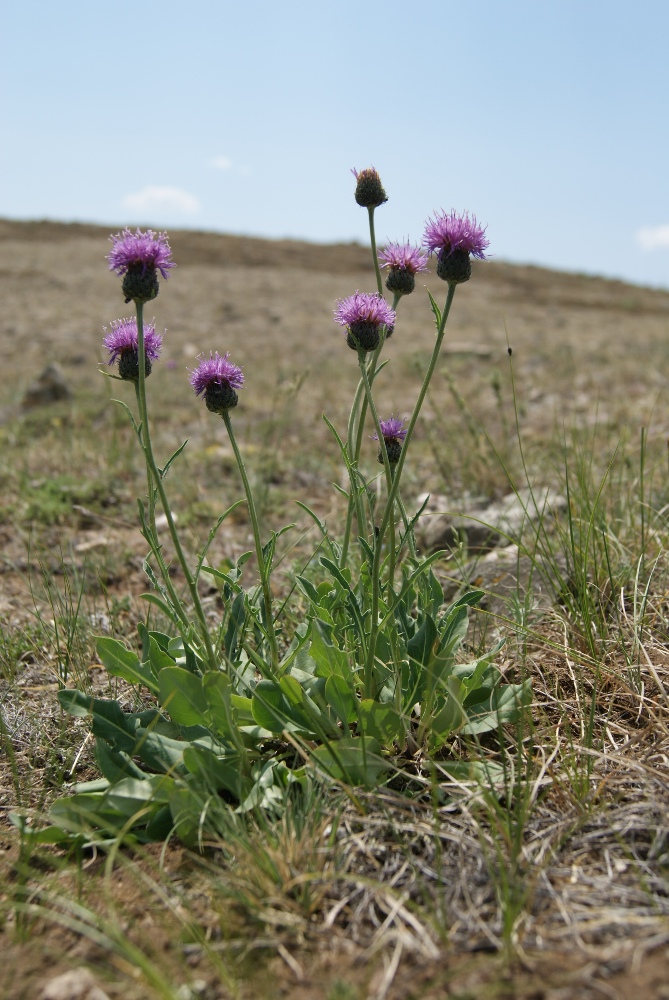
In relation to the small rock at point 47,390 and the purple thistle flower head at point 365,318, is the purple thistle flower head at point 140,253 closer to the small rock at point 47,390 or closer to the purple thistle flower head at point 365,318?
the purple thistle flower head at point 365,318

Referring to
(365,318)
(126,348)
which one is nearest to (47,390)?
(126,348)

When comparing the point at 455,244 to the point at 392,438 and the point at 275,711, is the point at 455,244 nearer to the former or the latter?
the point at 392,438

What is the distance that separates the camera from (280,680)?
1.88 meters

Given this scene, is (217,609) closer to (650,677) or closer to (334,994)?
(650,677)

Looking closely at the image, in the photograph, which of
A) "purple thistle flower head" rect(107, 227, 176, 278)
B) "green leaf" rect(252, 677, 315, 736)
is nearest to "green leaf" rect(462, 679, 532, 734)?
"green leaf" rect(252, 677, 315, 736)

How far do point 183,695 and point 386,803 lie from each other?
56 cm

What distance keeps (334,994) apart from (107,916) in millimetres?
545

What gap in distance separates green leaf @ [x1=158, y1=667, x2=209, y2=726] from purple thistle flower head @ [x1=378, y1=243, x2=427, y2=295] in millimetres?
1179

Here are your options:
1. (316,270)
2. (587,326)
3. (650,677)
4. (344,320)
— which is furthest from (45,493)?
(316,270)

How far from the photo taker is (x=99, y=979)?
1.38 metres

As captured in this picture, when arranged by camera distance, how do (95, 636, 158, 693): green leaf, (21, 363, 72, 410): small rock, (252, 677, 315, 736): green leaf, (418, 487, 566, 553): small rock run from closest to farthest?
1. (252, 677, 315, 736): green leaf
2. (95, 636, 158, 693): green leaf
3. (418, 487, 566, 553): small rock
4. (21, 363, 72, 410): small rock

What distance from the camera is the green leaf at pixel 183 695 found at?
73.5 inches

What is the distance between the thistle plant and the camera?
1.76 metres

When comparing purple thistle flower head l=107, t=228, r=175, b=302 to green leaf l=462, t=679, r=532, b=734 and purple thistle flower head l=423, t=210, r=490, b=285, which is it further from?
green leaf l=462, t=679, r=532, b=734
